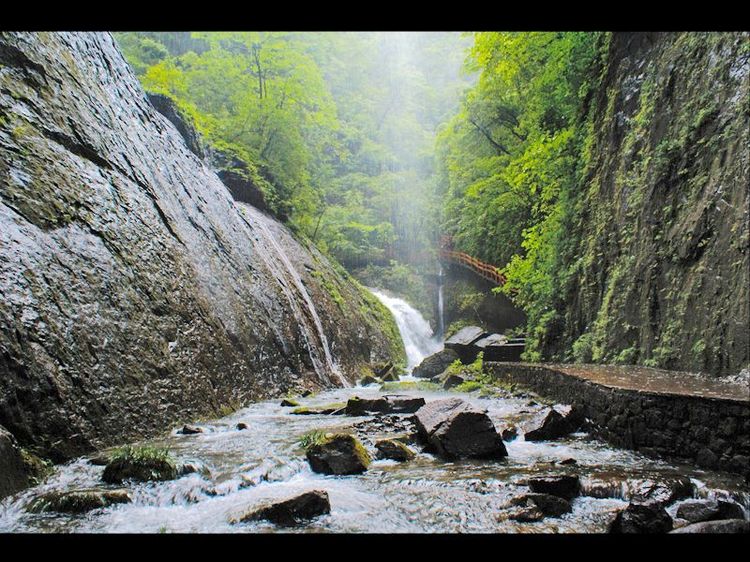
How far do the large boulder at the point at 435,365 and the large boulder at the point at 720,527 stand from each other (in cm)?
1257

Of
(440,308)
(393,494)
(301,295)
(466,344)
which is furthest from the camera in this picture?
(440,308)

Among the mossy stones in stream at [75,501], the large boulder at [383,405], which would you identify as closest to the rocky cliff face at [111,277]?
the mossy stones in stream at [75,501]

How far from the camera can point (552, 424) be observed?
678 cm

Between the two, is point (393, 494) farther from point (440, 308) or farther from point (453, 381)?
point (440, 308)

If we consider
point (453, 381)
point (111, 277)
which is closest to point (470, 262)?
→ point (453, 381)

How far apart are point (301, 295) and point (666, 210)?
29.4 feet

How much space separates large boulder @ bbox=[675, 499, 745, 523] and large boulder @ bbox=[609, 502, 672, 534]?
0.28 metres

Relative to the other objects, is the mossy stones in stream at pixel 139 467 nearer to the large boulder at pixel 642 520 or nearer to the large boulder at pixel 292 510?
the large boulder at pixel 292 510

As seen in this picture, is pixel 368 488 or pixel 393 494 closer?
pixel 393 494

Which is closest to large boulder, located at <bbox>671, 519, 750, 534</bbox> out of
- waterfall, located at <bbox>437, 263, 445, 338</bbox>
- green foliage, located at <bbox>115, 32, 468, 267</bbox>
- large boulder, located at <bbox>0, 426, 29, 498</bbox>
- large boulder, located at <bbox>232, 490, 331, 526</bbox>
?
large boulder, located at <bbox>232, 490, 331, 526</bbox>

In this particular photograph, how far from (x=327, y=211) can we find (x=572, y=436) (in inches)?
785

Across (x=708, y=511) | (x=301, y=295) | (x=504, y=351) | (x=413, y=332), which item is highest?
(x=301, y=295)
